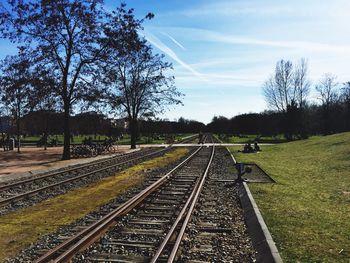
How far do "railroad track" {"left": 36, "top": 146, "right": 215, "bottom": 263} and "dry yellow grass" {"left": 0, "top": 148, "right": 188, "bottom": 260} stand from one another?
3.59ft

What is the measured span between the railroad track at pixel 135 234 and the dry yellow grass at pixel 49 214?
3.59 ft

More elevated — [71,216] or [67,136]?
[67,136]

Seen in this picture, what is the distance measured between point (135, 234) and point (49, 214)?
11.0 feet

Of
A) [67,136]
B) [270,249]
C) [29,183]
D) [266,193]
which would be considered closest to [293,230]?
[270,249]

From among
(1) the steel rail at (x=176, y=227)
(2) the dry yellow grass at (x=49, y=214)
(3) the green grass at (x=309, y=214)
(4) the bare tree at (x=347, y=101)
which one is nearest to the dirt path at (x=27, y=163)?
(2) the dry yellow grass at (x=49, y=214)

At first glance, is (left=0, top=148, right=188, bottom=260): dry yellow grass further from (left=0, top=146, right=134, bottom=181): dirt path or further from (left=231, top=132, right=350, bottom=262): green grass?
(left=0, top=146, right=134, bottom=181): dirt path

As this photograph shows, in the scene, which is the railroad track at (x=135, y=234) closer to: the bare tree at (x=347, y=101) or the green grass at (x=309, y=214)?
the green grass at (x=309, y=214)

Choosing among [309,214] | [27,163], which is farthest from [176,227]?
[27,163]

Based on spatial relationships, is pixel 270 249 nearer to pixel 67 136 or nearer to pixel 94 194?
pixel 94 194

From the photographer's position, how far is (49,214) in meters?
10.2

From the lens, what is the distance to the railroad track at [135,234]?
21.3 feet

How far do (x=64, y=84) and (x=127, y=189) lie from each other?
18.2 m

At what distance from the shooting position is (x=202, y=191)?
44.8 feet

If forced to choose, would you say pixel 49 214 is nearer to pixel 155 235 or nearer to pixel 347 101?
pixel 155 235
